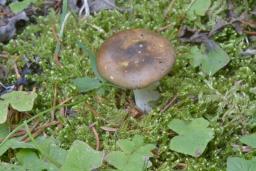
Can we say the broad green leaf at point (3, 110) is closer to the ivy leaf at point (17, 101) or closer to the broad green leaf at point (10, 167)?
the ivy leaf at point (17, 101)

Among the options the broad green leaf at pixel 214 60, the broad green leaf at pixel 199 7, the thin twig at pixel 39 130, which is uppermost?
the broad green leaf at pixel 199 7

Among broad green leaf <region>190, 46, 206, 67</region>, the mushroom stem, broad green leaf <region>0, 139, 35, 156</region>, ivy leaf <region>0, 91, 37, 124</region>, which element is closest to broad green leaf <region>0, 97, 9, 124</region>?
ivy leaf <region>0, 91, 37, 124</region>

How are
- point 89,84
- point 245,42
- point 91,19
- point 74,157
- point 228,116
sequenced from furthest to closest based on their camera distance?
point 91,19 → point 245,42 → point 89,84 → point 228,116 → point 74,157

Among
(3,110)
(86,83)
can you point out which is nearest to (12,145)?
(3,110)

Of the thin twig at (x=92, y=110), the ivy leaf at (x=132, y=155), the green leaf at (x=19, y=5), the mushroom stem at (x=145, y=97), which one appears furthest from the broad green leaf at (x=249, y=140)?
the green leaf at (x=19, y=5)

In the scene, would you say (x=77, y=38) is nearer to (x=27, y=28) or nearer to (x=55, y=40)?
(x=55, y=40)

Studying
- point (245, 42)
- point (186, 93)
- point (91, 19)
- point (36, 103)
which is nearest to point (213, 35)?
point (245, 42)

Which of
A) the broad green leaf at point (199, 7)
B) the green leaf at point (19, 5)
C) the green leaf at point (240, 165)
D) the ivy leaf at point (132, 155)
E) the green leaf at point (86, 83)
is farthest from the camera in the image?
the green leaf at point (19, 5)
